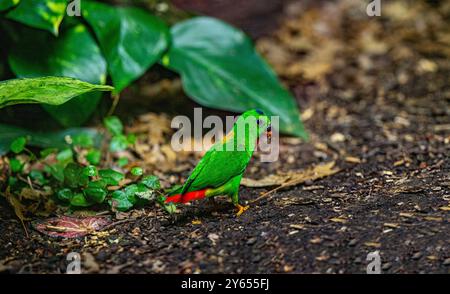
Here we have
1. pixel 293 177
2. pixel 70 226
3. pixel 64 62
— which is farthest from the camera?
pixel 64 62

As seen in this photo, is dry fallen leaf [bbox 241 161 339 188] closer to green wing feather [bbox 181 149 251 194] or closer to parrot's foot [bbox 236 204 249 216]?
parrot's foot [bbox 236 204 249 216]

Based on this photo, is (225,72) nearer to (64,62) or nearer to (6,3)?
(64,62)

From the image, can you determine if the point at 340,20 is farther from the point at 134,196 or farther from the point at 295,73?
the point at 134,196

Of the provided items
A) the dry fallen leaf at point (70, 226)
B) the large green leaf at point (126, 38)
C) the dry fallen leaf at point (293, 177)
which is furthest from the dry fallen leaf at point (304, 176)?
the large green leaf at point (126, 38)

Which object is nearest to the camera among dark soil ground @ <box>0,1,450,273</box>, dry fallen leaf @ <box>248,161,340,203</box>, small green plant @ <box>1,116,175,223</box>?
dark soil ground @ <box>0,1,450,273</box>

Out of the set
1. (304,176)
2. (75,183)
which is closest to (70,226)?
(75,183)

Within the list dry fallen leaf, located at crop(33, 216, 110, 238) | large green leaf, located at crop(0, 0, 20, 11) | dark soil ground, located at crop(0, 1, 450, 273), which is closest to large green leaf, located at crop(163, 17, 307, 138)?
dark soil ground, located at crop(0, 1, 450, 273)
